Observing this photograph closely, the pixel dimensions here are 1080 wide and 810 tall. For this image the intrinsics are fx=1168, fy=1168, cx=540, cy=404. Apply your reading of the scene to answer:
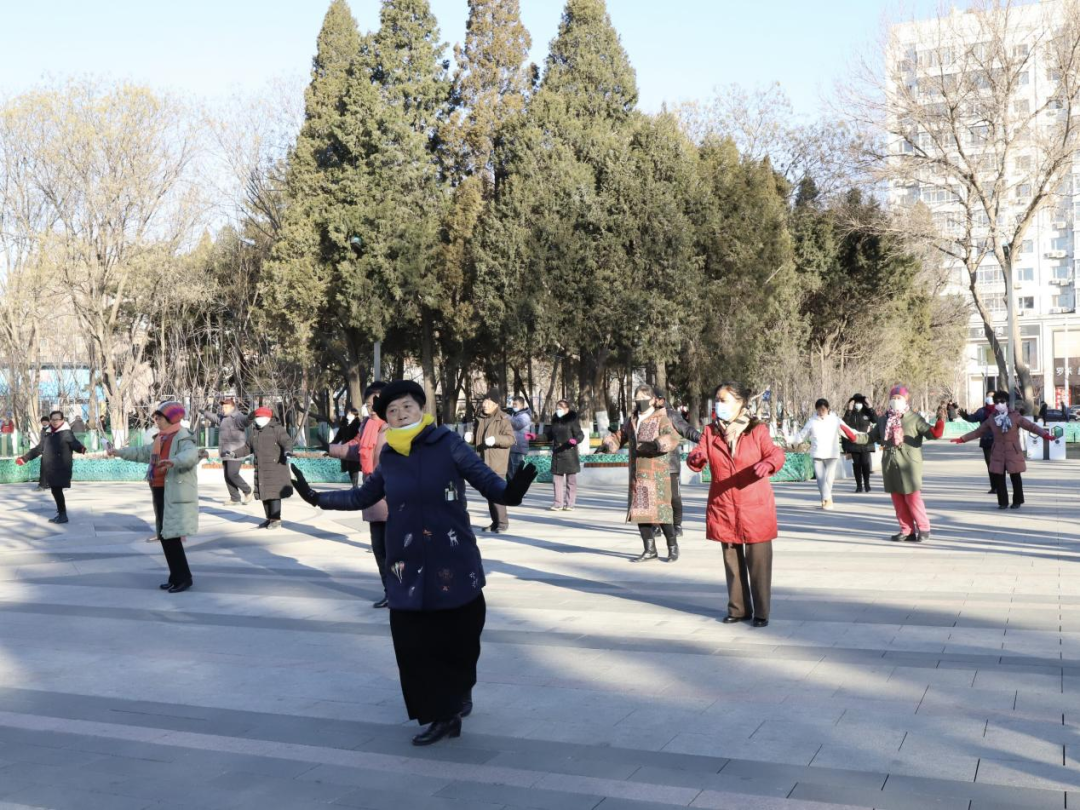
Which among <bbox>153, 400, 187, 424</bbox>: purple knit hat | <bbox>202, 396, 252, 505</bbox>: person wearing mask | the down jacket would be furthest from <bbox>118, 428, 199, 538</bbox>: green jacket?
<bbox>202, 396, 252, 505</bbox>: person wearing mask

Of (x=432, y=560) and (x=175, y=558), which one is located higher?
(x=432, y=560)

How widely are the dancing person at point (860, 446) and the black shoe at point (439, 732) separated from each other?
47.7 ft

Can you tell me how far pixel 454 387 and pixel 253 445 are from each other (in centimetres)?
2866

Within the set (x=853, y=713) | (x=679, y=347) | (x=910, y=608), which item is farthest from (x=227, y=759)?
(x=679, y=347)

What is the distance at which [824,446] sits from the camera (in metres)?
17.0

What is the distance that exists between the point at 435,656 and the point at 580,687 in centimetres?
118

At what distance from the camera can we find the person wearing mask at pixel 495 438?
42.2 ft

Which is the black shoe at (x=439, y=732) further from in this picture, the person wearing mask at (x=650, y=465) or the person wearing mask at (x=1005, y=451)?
the person wearing mask at (x=1005, y=451)

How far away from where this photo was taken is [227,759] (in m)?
5.06

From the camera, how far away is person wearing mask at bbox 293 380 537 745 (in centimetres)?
525

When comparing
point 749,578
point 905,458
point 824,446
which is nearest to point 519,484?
point 749,578

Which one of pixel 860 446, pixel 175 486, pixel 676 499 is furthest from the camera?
pixel 860 446

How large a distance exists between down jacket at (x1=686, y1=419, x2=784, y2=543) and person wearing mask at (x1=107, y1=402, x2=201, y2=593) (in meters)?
4.62

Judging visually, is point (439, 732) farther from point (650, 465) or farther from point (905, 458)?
point (905, 458)
